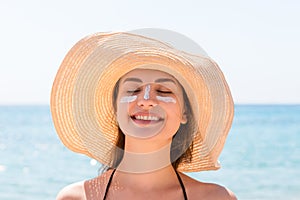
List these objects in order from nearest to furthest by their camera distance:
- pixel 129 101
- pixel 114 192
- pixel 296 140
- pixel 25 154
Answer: pixel 129 101 < pixel 114 192 < pixel 25 154 < pixel 296 140

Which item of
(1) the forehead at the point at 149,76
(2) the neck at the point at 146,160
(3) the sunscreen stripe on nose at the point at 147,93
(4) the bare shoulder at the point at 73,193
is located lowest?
(4) the bare shoulder at the point at 73,193

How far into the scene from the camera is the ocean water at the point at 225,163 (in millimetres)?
12211

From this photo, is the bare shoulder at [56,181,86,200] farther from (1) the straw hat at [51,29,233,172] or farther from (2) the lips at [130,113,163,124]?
(2) the lips at [130,113,163,124]

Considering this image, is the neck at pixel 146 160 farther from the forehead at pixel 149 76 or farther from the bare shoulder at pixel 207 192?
the forehead at pixel 149 76

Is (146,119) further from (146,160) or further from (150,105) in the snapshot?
(146,160)

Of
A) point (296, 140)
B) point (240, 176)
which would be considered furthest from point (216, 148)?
point (296, 140)

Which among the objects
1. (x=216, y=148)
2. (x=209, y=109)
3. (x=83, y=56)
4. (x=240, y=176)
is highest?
(x=83, y=56)

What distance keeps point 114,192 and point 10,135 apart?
72.1ft

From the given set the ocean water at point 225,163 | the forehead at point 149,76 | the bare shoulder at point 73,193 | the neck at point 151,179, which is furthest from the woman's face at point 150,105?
the ocean water at point 225,163

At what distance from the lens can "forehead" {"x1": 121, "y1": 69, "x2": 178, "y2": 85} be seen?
3.24 metres

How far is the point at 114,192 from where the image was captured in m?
3.44

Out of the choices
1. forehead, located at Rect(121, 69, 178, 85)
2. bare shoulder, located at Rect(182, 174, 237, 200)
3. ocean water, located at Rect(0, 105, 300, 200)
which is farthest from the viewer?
ocean water, located at Rect(0, 105, 300, 200)

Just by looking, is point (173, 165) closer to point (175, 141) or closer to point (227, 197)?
point (175, 141)

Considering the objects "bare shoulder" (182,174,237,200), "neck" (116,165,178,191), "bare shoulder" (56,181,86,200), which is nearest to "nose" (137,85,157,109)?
"neck" (116,165,178,191)
